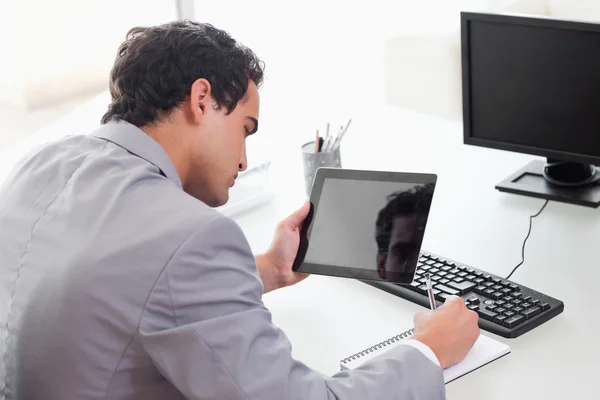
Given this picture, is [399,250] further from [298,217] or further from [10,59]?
[10,59]

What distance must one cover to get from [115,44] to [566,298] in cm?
145

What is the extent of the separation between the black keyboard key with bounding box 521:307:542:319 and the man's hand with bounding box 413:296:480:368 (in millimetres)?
128

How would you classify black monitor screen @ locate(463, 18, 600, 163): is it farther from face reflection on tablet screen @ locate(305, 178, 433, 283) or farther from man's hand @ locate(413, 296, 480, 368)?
man's hand @ locate(413, 296, 480, 368)

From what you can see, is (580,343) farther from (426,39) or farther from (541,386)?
(426,39)

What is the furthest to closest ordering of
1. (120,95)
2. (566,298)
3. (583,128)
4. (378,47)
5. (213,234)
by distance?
(378,47) → (583,128) → (566,298) → (120,95) → (213,234)

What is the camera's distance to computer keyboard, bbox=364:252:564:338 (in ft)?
4.85

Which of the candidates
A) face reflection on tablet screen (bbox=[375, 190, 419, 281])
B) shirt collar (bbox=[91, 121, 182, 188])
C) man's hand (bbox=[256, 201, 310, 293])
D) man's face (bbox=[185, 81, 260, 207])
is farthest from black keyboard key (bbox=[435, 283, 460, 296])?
shirt collar (bbox=[91, 121, 182, 188])

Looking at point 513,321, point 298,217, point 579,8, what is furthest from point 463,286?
point 579,8

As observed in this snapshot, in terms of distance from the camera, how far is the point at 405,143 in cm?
232

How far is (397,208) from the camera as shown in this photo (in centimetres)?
157

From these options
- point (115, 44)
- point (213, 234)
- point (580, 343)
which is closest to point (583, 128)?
point (580, 343)

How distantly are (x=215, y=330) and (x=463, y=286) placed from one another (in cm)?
64

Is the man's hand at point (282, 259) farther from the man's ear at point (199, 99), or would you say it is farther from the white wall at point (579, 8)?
the white wall at point (579, 8)

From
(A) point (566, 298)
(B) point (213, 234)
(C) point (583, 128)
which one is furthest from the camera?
(C) point (583, 128)
